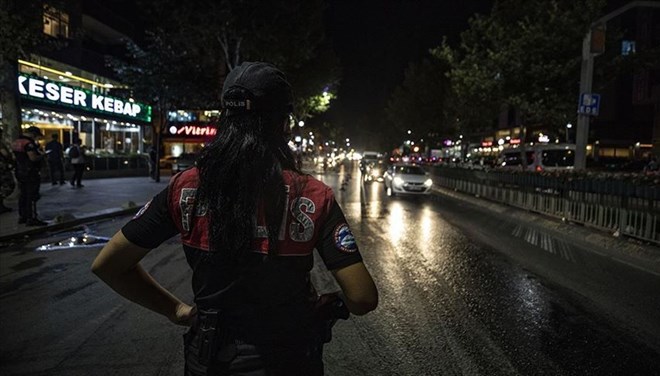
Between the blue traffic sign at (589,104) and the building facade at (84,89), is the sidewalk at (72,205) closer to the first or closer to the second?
the building facade at (84,89)

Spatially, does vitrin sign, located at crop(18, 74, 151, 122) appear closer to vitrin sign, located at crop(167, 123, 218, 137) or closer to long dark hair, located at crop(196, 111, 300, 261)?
vitrin sign, located at crop(167, 123, 218, 137)

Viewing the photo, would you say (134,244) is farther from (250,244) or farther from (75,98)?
(75,98)

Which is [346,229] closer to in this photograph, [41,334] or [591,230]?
[41,334]

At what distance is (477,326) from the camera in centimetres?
520

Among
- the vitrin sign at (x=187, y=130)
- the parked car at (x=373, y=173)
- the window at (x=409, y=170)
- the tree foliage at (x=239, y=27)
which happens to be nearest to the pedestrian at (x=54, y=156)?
the tree foliage at (x=239, y=27)

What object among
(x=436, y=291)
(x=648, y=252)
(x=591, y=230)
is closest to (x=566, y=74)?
(x=591, y=230)

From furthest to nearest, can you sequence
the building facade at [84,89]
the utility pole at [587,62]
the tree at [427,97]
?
the tree at [427,97] → the building facade at [84,89] → the utility pole at [587,62]

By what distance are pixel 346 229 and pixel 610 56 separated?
75.1 feet

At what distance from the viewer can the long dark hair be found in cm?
168

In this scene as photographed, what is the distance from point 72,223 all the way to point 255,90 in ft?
37.1

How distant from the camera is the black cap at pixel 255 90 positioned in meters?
1.81

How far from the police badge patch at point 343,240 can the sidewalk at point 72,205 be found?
9753 mm

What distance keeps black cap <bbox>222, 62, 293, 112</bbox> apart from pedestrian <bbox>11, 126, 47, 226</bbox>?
1022cm

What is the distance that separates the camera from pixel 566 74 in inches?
736
